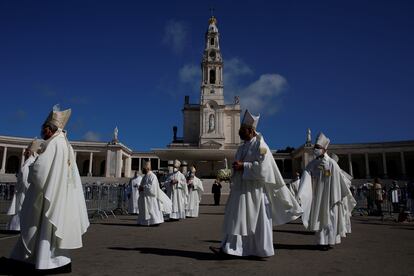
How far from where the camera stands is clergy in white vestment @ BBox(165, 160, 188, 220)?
1405cm

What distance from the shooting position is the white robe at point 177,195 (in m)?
14.0

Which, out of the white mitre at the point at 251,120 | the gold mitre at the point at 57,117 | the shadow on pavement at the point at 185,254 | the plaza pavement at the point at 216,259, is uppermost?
the white mitre at the point at 251,120

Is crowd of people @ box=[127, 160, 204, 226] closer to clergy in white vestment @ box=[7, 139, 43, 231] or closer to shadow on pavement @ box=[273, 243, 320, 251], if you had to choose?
clergy in white vestment @ box=[7, 139, 43, 231]

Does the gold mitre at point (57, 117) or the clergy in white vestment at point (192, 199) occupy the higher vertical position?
the gold mitre at point (57, 117)

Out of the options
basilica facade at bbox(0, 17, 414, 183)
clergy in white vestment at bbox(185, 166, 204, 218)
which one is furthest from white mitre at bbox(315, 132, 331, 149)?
basilica facade at bbox(0, 17, 414, 183)

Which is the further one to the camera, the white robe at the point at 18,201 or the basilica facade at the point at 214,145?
the basilica facade at the point at 214,145

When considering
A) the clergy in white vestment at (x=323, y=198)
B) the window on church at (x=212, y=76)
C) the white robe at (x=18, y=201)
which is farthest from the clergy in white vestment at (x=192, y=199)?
the window on church at (x=212, y=76)

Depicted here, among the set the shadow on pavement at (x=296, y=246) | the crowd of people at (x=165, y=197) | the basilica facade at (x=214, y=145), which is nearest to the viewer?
the shadow on pavement at (x=296, y=246)

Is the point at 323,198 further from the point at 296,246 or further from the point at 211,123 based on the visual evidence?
the point at 211,123

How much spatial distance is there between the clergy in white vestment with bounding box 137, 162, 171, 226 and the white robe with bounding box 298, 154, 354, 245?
5604 mm

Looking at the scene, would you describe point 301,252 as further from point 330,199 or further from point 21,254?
point 21,254

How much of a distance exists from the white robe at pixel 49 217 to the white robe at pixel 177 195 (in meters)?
9.04

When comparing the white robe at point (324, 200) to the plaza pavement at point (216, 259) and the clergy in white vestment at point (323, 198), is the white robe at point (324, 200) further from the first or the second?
the plaza pavement at point (216, 259)

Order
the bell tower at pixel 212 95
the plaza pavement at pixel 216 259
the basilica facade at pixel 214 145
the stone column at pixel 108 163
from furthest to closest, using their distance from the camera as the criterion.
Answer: the stone column at pixel 108 163 < the bell tower at pixel 212 95 < the basilica facade at pixel 214 145 < the plaza pavement at pixel 216 259
